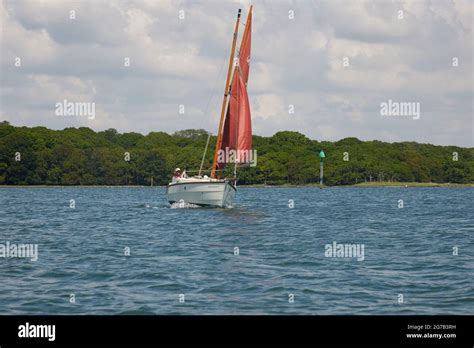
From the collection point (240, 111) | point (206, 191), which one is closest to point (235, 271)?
point (240, 111)

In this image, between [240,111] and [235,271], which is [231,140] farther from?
[235,271]

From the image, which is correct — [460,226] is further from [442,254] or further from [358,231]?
[442,254]

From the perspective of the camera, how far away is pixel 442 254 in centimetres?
3250

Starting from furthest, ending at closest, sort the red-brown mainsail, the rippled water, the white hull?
the white hull → the red-brown mainsail → the rippled water

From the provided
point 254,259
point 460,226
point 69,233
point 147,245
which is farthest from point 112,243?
point 460,226

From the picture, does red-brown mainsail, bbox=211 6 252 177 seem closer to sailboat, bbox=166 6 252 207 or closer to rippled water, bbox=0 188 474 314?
sailboat, bbox=166 6 252 207

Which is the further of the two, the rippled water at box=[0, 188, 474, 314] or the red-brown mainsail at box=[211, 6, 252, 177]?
the red-brown mainsail at box=[211, 6, 252, 177]

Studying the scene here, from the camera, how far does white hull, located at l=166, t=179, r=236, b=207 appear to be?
6319cm

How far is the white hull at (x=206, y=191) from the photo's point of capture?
63.2m

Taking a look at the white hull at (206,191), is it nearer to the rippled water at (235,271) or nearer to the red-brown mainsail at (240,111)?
the red-brown mainsail at (240,111)

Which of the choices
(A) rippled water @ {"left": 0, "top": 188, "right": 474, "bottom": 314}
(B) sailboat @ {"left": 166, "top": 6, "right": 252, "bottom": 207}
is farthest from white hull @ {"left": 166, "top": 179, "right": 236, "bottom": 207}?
(A) rippled water @ {"left": 0, "top": 188, "right": 474, "bottom": 314}

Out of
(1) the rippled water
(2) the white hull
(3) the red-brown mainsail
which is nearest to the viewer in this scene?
(1) the rippled water

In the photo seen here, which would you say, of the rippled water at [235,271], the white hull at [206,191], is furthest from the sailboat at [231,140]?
the rippled water at [235,271]

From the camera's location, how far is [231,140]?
62344 mm
